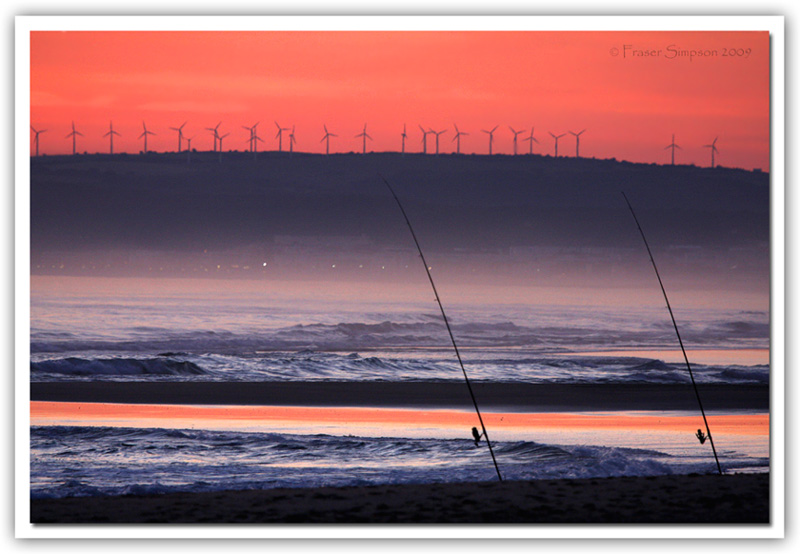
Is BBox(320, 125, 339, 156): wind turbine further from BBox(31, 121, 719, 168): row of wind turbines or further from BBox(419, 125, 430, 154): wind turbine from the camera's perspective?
BBox(419, 125, 430, 154): wind turbine

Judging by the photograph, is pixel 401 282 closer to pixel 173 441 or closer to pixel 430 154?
pixel 430 154

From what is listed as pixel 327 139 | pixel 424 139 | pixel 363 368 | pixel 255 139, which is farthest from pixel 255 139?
pixel 363 368

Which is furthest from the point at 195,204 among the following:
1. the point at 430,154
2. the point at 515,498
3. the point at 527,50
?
the point at 515,498

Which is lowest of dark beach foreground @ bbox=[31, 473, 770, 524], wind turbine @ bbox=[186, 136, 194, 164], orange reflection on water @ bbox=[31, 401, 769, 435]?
dark beach foreground @ bbox=[31, 473, 770, 524]

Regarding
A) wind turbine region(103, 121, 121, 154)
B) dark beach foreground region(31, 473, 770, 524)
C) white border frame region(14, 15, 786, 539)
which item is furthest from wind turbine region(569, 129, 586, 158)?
wind turbine region(103, 121, 121, 154)
